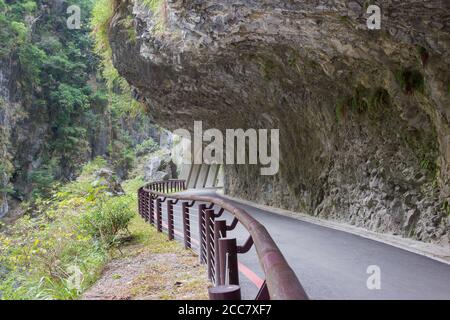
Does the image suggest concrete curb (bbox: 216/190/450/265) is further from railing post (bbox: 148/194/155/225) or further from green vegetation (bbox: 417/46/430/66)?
railing post (bbox: 148/194/155/225)

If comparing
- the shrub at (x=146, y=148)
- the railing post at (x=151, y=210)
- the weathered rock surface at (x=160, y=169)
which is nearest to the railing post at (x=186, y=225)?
the railing post at (x=151, y=210)

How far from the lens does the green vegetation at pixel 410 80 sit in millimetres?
8062

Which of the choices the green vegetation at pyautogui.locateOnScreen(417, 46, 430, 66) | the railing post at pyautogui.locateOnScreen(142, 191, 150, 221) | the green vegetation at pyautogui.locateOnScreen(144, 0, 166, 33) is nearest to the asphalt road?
the green vegetation at pyautogui.locateOnScreen(417, 46, 430, 66)

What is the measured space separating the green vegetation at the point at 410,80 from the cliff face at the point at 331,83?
0.03m

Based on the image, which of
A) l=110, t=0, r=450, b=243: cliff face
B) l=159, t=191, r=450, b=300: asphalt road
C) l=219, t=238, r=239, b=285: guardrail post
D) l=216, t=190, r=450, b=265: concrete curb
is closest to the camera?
l=219, t=238, r=239, b=285: guardrail post

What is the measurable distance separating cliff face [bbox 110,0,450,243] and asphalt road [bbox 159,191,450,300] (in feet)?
4.13

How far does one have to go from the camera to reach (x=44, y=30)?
40.1 meters

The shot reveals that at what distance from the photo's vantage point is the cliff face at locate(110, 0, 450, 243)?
7.49 metres

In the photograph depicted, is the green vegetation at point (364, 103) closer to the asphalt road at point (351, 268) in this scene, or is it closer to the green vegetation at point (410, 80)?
the green vegetation at point (410, 80)

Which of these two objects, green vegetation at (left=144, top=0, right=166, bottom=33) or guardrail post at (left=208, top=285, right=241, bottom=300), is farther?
green vegetation at (left=144, top=0, right=166, bottom=33)

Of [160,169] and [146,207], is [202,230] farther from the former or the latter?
[160,169]
